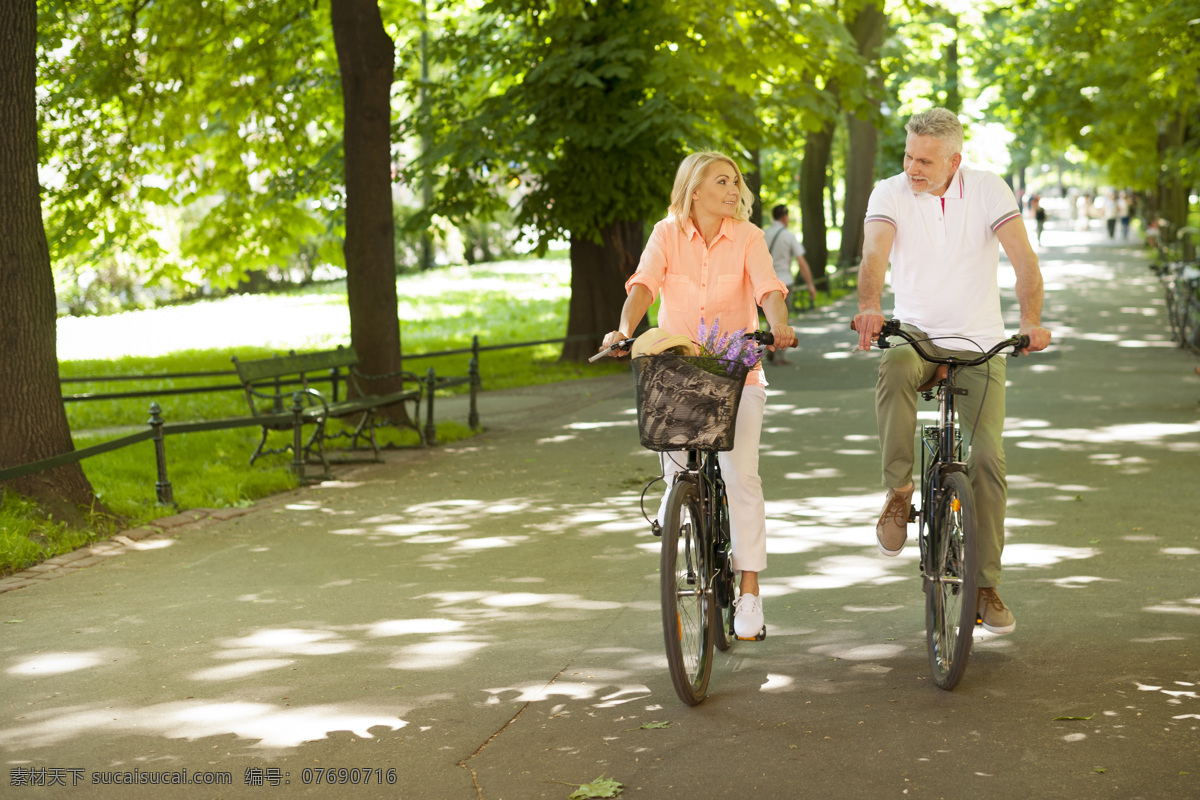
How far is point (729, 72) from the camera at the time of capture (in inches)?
623

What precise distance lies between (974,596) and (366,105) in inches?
364

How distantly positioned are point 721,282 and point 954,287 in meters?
0.95

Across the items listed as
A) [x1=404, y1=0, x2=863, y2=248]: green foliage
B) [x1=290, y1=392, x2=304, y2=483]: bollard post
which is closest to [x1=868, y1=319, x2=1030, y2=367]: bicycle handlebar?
[x1=290, y1=392, x2=304, y2=483]: bollard post

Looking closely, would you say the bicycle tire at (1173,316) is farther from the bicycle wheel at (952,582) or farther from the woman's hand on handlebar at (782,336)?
the woman's hand on handlebar at (782,336)

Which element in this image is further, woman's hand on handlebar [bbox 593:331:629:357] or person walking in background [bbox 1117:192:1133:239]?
person walking in background [bbox 1117:192:1133:239]

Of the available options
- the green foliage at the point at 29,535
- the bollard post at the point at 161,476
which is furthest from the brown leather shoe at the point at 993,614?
the bollard post at the point at 161,476

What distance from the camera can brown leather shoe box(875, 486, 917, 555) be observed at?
553 centimetres

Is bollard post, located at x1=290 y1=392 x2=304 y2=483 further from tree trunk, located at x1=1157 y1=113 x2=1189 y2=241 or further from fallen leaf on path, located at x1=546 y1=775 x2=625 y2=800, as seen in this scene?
tree trunk, located at x1=1157 y1=113 x2=1189 y2=241

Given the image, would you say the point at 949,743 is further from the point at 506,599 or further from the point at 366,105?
the point at 366,105

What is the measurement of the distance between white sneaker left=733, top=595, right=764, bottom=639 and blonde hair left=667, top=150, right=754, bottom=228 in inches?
62.1

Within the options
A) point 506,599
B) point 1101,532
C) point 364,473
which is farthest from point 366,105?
point 1101,532

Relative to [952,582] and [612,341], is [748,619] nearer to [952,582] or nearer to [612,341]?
[952,582]

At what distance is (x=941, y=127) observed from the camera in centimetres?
525

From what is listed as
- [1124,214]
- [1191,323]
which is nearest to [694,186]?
[1191,323]
